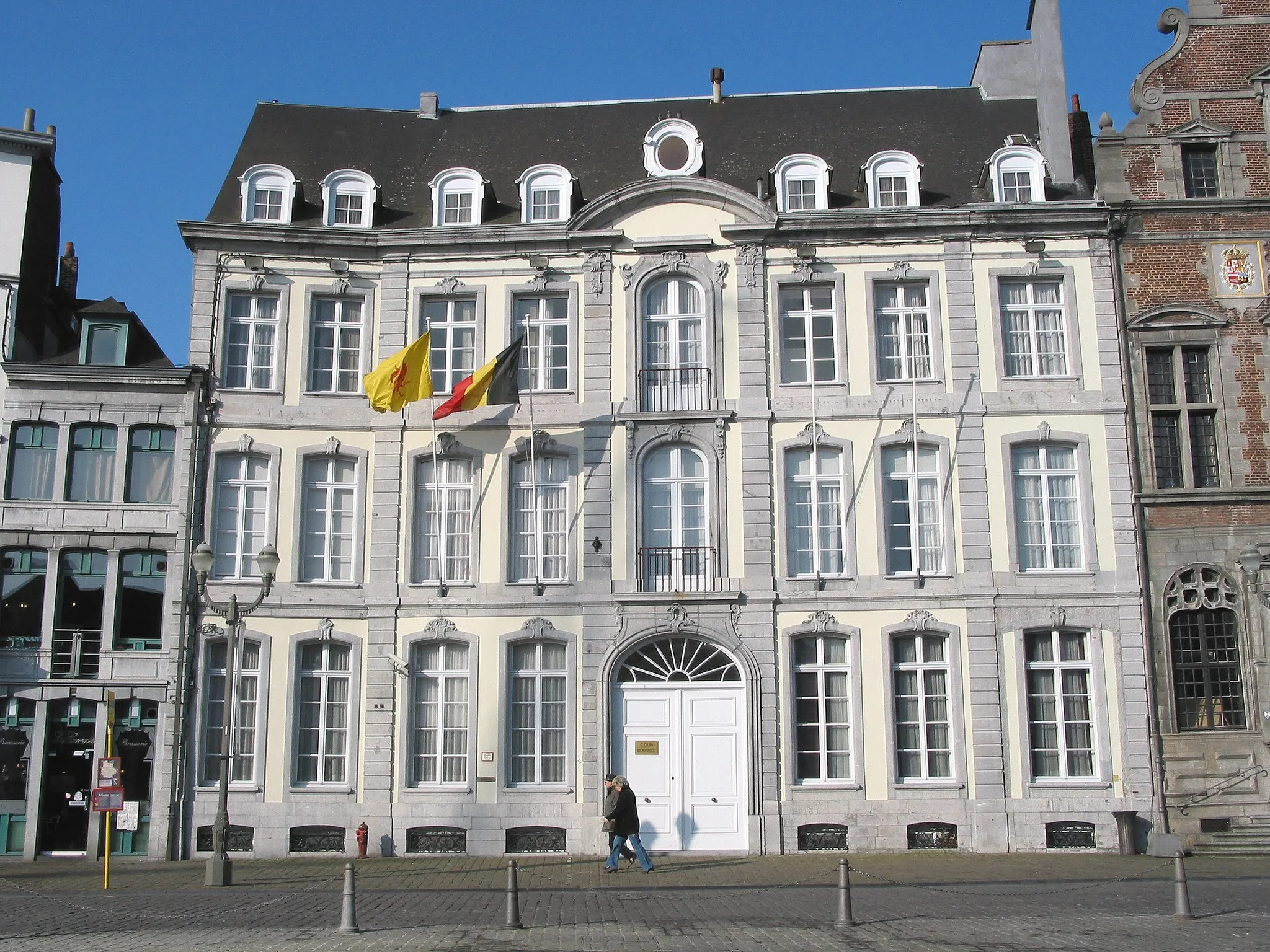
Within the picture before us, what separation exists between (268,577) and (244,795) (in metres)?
5.50

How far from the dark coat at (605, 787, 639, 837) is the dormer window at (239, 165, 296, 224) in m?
13.1

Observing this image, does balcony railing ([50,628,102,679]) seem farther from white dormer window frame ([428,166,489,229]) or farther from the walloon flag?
white dormer window frame ([428,166,489,229])

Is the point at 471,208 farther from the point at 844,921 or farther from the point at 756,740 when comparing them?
the point at 844,921

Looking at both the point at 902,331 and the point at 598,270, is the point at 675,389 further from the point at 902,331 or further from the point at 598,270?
the point at 902,331

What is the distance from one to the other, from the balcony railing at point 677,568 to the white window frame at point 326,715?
555 cm

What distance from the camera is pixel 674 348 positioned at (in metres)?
23.6

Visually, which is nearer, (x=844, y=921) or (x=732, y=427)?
(x=844, y=921)

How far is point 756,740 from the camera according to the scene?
21.8 metres

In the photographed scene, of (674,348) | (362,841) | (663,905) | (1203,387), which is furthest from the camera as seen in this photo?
(674,348)

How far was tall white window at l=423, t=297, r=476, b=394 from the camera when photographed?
24.0 meters

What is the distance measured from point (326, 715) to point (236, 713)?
62.6 inches

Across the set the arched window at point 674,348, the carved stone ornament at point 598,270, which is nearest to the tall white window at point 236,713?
the arched window at point 674,348

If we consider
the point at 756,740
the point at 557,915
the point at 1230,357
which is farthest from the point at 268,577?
the point at 1230,357

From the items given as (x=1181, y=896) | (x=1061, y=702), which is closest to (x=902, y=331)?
(x=1061, y=702)
